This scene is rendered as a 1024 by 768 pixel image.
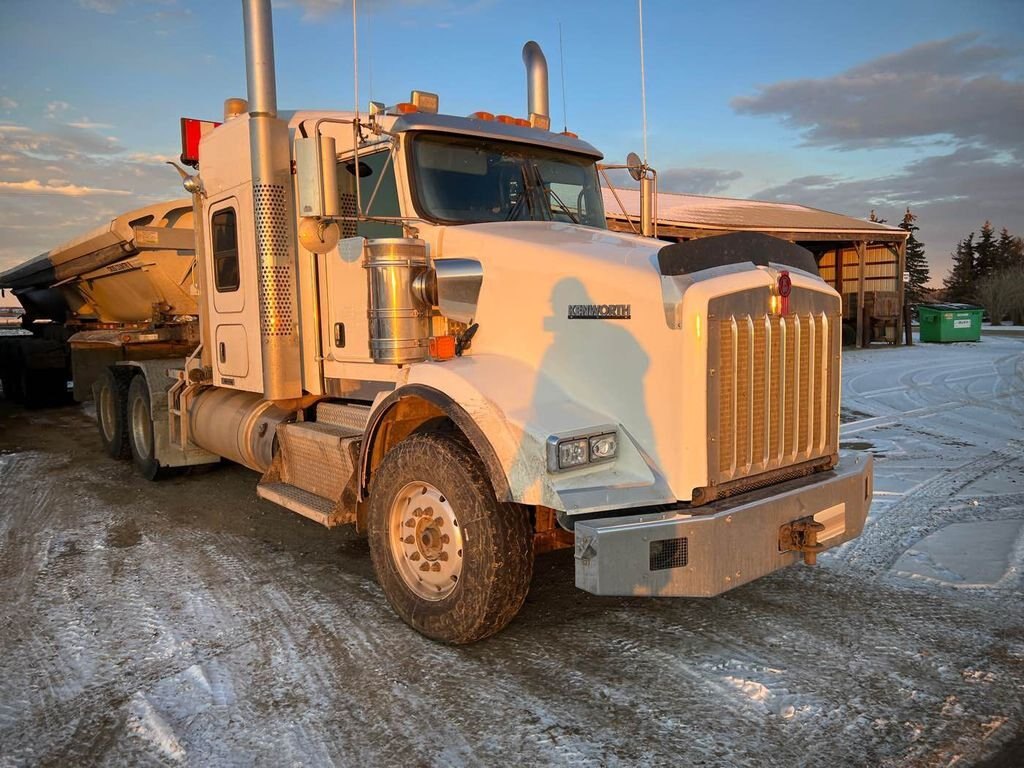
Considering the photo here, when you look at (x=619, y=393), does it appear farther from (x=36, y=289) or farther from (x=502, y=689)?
(x=36, y=289)

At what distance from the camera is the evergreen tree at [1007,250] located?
61816 mm

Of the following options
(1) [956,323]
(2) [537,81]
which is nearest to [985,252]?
(1) [956,323]

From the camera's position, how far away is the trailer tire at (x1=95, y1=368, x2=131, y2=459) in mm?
8531

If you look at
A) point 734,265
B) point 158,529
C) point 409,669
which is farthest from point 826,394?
point 158,529

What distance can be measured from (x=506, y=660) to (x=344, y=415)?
2186 millimetres

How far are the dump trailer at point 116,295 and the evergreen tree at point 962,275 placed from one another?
2316 inches

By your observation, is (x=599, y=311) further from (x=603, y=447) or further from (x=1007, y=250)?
(x=1007, y=250)

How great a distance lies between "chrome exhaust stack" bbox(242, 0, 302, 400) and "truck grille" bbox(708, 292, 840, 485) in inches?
129

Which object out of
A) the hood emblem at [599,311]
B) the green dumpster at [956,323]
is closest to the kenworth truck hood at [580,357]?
the hood emblem at [599,311]

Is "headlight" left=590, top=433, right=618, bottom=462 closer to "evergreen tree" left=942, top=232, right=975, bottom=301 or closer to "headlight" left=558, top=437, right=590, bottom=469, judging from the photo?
"headlight" left=558, top=437, right=590, bottom=469

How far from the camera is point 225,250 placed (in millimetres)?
6113

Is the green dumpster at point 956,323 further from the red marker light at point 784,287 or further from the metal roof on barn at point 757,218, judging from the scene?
the red marker light at point 784,287

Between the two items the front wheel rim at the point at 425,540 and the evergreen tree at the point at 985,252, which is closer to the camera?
the front wheel rim at the point at 425,540

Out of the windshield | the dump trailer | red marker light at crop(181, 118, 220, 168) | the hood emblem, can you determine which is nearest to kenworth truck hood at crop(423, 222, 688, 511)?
the hood emblem
